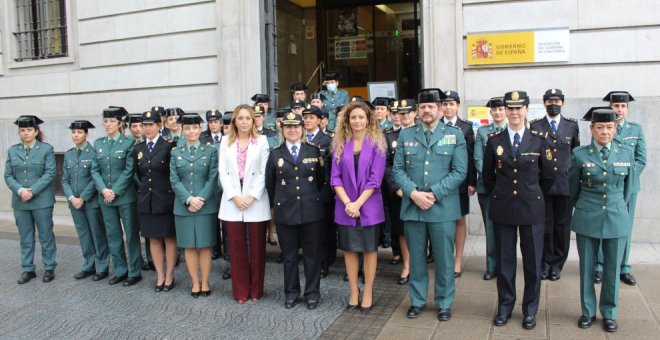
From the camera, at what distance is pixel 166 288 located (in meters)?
6.91

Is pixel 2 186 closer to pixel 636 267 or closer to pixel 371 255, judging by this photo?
pixel 371 255

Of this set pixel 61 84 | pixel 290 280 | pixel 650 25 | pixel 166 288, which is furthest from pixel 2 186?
pixel 650 25

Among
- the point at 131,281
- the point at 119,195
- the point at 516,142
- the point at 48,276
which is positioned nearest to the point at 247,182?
the point at 119,195

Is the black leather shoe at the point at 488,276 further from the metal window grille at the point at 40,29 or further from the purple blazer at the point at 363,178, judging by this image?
the metal window grille at the point at 40,29

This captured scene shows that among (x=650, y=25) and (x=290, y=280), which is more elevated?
(x=650, y=25)

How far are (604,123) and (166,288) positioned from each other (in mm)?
5046

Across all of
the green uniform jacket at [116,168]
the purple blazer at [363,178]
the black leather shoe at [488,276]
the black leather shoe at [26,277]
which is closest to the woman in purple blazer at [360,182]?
the purple blazer at [363,178]

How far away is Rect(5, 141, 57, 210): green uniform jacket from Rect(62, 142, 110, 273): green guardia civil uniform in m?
0.29

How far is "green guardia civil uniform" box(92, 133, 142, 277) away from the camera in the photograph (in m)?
7.20

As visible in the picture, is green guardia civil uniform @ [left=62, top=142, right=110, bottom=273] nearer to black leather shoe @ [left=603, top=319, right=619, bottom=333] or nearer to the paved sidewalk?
the paved sidewalk

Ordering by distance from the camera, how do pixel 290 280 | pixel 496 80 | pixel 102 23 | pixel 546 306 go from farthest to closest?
pixel 102 23 < pixel 496 80 < pixel 290 280 < pixel 546 306

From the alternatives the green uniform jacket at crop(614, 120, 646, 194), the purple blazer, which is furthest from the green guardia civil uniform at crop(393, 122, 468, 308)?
the green uniform jacket at crop(614, 120, 646, 194)

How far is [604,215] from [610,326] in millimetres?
969

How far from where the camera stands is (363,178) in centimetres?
575
